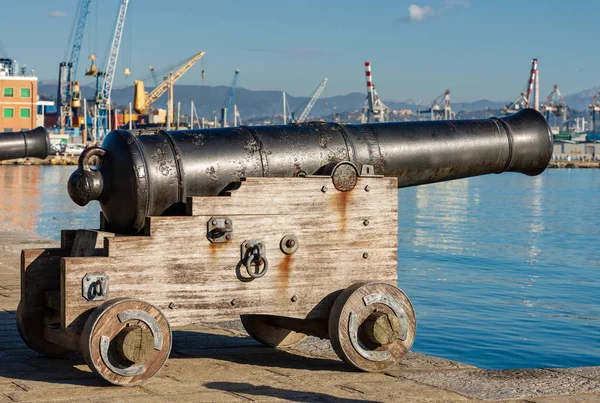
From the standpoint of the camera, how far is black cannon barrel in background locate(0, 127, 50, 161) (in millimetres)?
12258

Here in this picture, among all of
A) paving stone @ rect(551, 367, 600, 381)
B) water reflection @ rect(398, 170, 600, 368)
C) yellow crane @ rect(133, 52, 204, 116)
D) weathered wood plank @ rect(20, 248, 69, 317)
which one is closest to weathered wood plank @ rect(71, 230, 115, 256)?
weathered wood plank @ rect(20, 248, 69, 317)

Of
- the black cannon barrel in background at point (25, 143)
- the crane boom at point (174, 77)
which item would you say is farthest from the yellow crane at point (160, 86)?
the black cannon barrel in background at point (25, 143)

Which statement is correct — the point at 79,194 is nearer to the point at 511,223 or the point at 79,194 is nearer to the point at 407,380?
the point at 407,380

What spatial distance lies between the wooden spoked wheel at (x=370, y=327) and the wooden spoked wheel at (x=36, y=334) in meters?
1.63

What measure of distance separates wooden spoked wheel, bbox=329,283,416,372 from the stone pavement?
98 mm

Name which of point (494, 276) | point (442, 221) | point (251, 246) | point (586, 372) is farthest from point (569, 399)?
point (442, 221)

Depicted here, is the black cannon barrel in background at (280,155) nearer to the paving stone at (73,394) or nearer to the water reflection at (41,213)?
the paving stone at (73,394)

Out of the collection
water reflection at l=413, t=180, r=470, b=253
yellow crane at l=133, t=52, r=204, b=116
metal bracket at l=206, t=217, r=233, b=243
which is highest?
yellow crane at l=133, t=52, r=204, b=116

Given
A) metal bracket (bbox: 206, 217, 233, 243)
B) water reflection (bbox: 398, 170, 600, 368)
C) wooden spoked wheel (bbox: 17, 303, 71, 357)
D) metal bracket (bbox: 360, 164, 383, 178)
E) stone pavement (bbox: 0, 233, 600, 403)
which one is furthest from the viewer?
water reflection (bbox: 398, 170, 600, 368)

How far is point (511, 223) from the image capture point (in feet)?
115

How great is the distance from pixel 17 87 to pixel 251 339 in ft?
297

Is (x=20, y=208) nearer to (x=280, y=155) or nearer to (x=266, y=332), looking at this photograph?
(x=266, y=332)

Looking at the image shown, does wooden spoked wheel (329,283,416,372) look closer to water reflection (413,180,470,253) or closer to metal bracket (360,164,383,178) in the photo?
metal bracket (360,164,383,178)

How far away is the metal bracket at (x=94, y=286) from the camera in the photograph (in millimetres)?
5238
